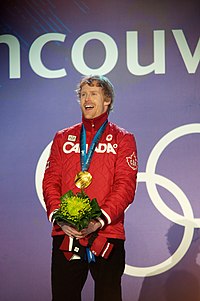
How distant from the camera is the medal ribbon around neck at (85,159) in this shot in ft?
8.25

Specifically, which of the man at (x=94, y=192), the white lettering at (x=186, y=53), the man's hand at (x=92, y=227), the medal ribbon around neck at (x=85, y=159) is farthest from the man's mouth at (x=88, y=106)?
the white lettering at (x=186, y=53)

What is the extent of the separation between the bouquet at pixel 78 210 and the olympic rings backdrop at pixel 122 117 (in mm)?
1252

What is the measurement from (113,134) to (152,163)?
976mm

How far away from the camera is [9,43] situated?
367cm

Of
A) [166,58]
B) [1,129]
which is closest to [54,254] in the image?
[1,129]

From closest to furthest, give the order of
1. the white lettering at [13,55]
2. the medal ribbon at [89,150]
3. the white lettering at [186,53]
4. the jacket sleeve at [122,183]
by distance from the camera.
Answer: the jacket sleeve at [122,183], the medal ribbon at [89,150], the white lettering at [186,53], the white lettering at [13,55]

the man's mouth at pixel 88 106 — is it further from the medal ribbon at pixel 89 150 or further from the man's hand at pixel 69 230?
the man's hand at pixel 69 230

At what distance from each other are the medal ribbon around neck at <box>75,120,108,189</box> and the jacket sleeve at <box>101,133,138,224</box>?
116mm

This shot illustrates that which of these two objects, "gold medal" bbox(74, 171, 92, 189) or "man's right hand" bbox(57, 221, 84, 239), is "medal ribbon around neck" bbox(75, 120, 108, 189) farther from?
"man's right hand" bbox(57, 221, 84, 239)

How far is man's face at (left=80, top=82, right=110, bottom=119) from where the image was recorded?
2625mm

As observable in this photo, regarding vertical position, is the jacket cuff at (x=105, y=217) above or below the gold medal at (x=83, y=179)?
below

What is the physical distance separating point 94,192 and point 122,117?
118 cm

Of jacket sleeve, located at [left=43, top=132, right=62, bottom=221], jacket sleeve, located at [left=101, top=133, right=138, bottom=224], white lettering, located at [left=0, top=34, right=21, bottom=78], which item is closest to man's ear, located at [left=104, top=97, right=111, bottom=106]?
jacket sleeve, located at [left=101, top=133, right=138, bottom=224]

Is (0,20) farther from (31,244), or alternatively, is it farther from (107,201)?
(107,201)
